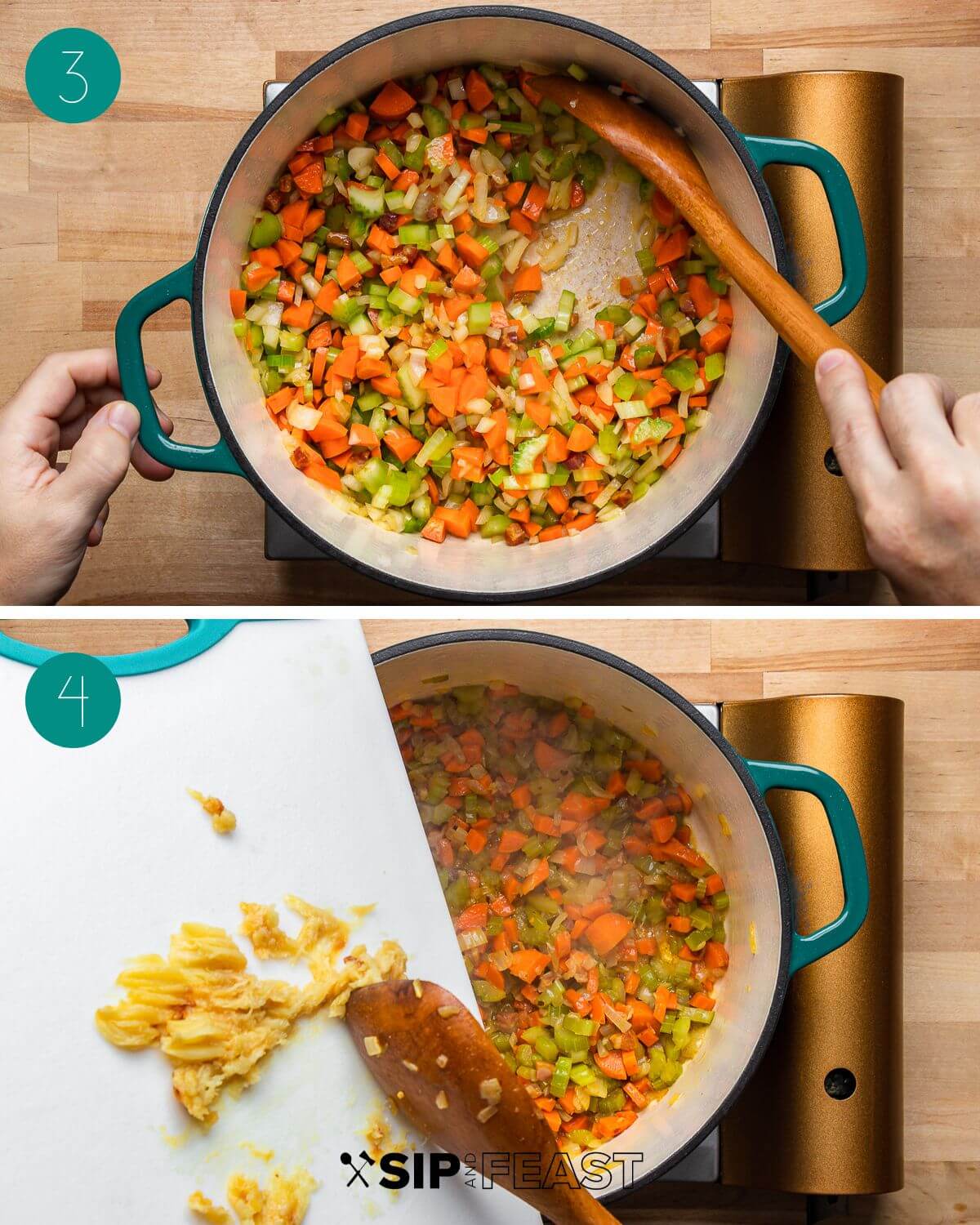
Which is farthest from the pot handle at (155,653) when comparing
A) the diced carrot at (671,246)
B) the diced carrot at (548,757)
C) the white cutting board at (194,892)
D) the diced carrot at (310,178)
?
the diced carrot at (671,246)

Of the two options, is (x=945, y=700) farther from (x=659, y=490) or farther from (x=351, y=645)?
(x=351, y=645)

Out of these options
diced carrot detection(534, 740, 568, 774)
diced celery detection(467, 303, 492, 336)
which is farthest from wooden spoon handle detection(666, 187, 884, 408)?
diced carrot detection(534, 740, 568, 774)

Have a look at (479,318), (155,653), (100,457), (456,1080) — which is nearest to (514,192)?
(479,318)

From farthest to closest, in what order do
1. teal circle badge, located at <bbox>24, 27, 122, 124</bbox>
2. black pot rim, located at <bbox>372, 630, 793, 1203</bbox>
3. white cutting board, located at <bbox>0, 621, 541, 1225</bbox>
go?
teal circle badge, located at <bbox>24, 27, 122, 124</bbox> < black pot rim, located at <bbox>372, 630, 793, 1203</bbox> < white cutting board, located at <bbox>0, 621, 541, 1225</bbox>

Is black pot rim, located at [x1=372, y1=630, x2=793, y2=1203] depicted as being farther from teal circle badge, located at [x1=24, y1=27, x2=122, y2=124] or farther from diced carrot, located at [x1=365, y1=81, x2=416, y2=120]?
teal circle badge, located at [x1=24, y1=27, x2=122, y2=124]

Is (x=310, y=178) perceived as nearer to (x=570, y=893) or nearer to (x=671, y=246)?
(x=671, y=246)

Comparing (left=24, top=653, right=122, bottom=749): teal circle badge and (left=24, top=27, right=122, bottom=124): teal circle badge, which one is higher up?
(left=24, top=27, right=122, bottom=124): teal circle badge

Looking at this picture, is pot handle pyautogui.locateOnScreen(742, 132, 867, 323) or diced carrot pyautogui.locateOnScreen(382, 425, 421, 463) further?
diced carrot pyautogui.locateOnScreen(382, 425, 421, 463)
